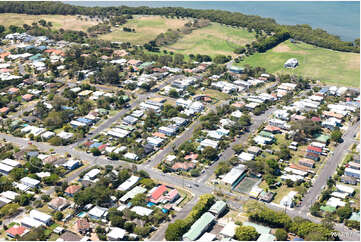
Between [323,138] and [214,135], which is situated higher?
[323,138]

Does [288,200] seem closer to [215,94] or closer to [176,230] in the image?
[176,230]

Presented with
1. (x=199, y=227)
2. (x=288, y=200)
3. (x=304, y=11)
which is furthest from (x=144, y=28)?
(x=199, y=227)

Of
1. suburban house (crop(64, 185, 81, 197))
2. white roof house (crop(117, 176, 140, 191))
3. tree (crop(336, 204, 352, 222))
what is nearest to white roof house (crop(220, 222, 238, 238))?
tree (crop(336, 204, 352, 222))

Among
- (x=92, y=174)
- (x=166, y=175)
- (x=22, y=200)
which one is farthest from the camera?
(x=166, y=175)

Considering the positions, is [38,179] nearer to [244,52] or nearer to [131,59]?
[131,59]

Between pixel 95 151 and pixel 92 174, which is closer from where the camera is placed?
pixel 92 174

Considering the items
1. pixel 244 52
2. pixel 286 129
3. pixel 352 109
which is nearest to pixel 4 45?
pixel 244 52

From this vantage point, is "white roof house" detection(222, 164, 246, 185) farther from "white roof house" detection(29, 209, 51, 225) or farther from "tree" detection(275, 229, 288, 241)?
"white roof house" detection(29, 209, 51, 225)
